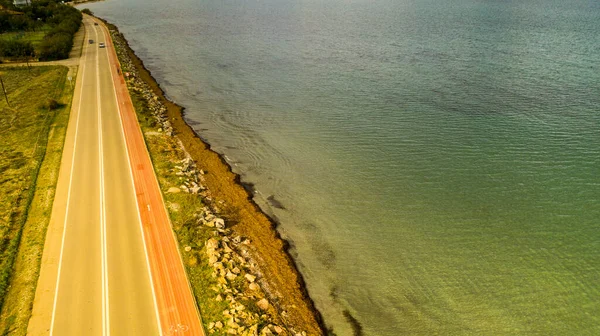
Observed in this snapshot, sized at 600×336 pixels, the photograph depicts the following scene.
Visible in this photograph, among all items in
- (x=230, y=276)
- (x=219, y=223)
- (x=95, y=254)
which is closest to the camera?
(x=230, y=276)

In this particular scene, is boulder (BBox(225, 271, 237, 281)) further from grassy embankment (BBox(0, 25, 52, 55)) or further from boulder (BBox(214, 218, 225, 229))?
grassy embankment (BBox(0, 25, 52, 55))

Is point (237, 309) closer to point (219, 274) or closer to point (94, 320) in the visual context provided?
point (219, 274)

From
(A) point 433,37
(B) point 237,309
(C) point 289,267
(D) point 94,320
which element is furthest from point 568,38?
(D) point 94,320

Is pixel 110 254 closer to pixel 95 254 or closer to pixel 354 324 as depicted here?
pixel 95 254

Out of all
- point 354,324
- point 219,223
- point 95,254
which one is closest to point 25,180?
point 95,254

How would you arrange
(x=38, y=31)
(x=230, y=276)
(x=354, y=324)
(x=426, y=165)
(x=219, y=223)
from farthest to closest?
(x=38, y=31) → (x=426, y=165) → (x=219, y=223) → (x=230, y=276) → (x=354, y=324)
